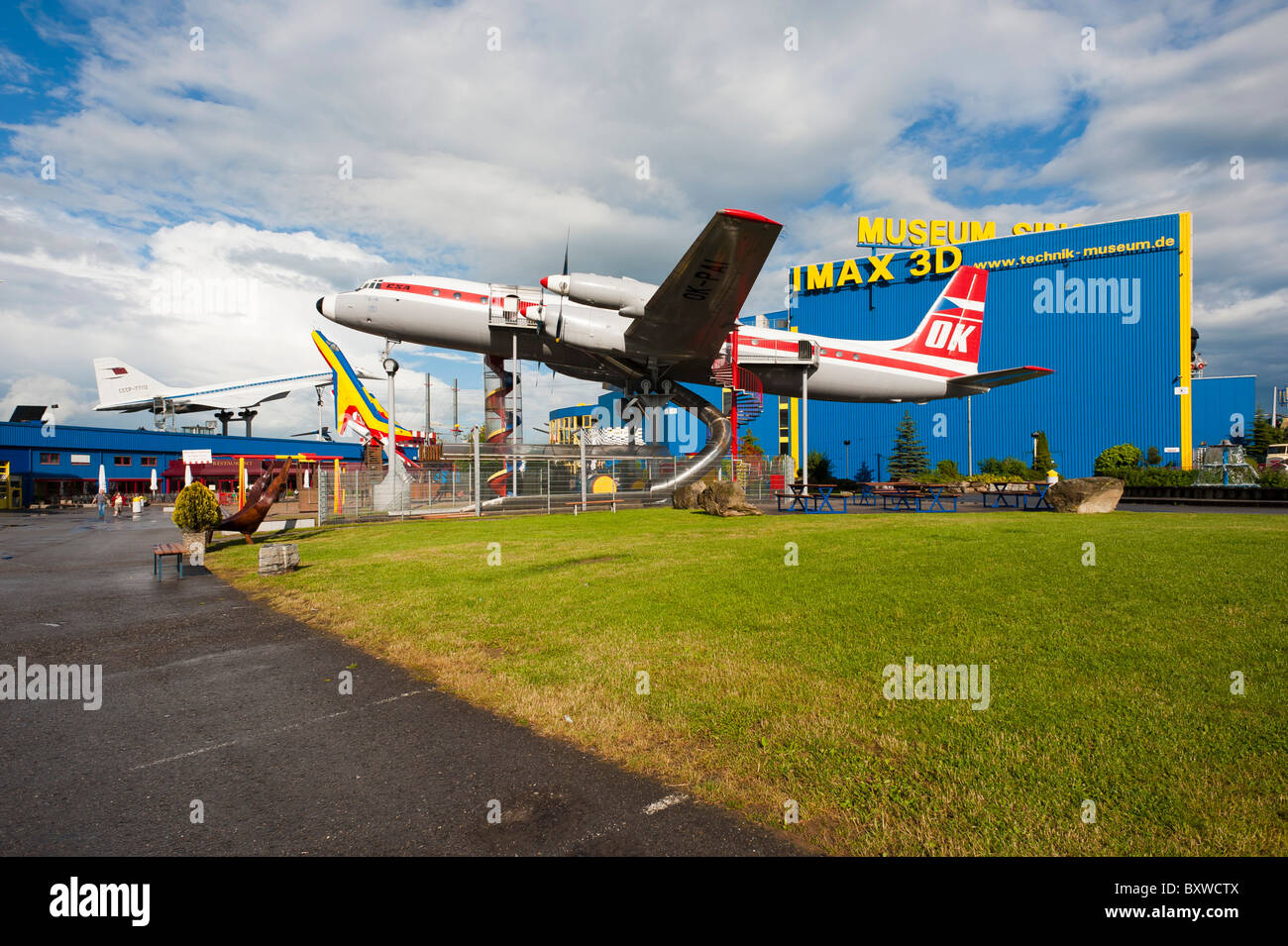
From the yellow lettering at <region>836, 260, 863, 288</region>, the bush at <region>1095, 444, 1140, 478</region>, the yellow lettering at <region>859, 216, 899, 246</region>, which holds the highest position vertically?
the yellow lettering at <region>859, 216, 899, 246</region>

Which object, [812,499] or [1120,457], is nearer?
[812,499]

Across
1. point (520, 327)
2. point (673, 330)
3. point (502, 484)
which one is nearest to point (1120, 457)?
point (673, 330)

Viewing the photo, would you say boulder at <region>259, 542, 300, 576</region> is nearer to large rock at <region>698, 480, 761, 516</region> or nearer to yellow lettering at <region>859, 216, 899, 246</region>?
large rock at <region>698, 480, 761, 516</region>

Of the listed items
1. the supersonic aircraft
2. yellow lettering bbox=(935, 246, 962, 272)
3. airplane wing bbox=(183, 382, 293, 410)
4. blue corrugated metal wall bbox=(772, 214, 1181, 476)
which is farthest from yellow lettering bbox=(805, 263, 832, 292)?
airplane wing bbox=(183, 382, 293, 410)

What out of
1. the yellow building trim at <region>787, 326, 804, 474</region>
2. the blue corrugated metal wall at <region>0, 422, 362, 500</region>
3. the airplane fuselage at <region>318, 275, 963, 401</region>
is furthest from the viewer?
the yellow building trim at <region>787, 326, 804, 474</region>

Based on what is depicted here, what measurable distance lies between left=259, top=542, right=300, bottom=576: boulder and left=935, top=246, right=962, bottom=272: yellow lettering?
5448cm

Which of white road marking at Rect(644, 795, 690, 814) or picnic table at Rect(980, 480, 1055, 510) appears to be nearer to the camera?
white road marking at Rect(644, 795, 690, 814)

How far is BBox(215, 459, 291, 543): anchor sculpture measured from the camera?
53.5 feet

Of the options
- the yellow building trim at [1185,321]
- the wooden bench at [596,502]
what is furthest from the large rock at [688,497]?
the yellow building trim at [1185,321]

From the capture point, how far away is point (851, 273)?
55.2m

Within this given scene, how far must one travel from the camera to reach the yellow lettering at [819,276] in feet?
186

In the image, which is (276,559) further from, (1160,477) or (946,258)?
(946,258)

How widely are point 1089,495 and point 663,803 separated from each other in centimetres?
1783
